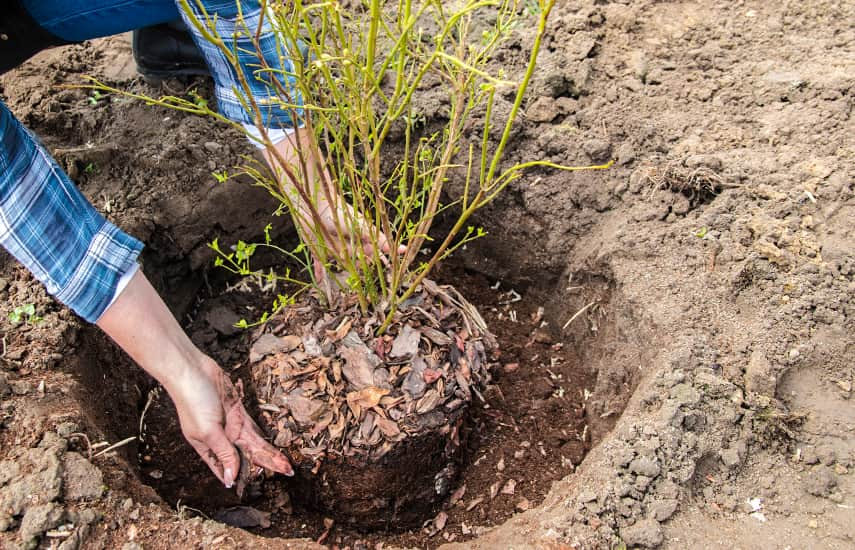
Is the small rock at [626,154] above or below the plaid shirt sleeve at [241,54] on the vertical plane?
below

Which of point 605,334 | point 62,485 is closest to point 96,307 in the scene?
point 62,485

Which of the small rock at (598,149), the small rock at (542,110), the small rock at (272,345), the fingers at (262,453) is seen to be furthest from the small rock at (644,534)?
the small rock at (542,110)

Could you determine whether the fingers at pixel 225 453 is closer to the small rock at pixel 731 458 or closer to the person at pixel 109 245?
the person at pixel 109 245

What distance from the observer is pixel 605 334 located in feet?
7.73

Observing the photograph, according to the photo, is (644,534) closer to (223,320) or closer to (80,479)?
(80,479)

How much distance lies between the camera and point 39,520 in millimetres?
1608

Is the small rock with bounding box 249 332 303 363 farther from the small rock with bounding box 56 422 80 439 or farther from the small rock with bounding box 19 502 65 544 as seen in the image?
the small rock with bounding box 19 502 65 544

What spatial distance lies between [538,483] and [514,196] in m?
1.12

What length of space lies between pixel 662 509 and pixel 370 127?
1490 mm

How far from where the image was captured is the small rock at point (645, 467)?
170cm

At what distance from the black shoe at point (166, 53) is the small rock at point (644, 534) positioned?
2577 mm

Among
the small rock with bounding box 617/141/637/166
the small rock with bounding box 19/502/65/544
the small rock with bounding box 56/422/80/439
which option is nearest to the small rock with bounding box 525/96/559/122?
the small rock with bounding box 617/141/637/166

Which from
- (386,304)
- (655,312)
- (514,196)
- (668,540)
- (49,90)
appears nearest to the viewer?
(668,540)

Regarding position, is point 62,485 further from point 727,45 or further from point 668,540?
point 727,45
